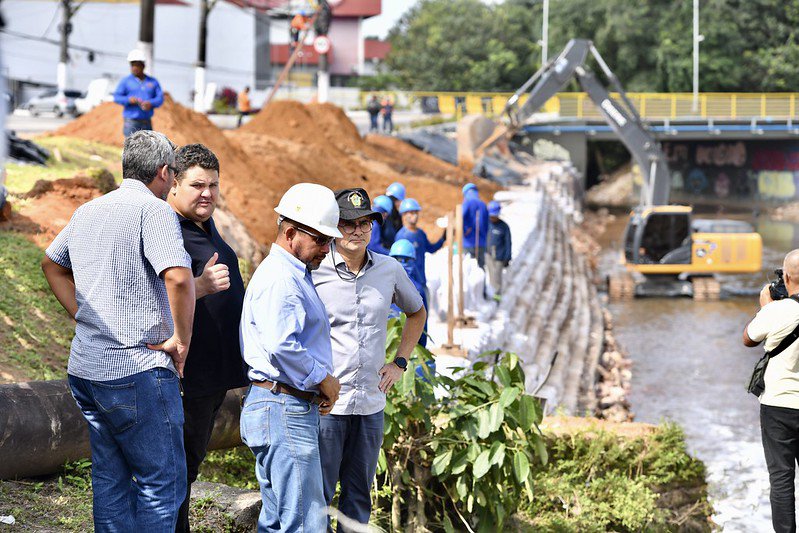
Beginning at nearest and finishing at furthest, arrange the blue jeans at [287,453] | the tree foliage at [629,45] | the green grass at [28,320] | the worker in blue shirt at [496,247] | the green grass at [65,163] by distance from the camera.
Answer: the blue jeans at [287,453], the green grass at [28,320], the green grass at [65,163], the worker in blue shirt at [496,247], the tree foliage at [629,45]

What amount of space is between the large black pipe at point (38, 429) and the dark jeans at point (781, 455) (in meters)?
3.68

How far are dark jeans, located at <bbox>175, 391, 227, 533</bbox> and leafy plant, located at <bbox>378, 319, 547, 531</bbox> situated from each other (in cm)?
136

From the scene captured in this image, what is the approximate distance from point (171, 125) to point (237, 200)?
8.40 ft

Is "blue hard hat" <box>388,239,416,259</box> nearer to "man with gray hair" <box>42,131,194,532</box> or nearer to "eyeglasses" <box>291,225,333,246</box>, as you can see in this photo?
"eyeglasses" <box>291,225,333,246</box>

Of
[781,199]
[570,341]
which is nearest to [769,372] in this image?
[570,341]

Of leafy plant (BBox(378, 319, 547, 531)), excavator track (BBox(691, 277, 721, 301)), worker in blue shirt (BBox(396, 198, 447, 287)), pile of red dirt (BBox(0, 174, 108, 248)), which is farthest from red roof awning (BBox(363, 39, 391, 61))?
leafy plant (BBox(378, 319, 547, 531))

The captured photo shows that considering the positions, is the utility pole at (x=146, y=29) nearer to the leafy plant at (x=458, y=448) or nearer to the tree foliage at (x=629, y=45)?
the leafy plant at (x=458, y=448)

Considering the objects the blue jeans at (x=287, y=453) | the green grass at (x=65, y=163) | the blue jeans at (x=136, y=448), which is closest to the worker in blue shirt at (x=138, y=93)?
the green grass at (x=65, y=163)

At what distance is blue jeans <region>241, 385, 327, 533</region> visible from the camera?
4160 mm

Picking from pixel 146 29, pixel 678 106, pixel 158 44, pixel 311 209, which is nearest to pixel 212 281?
pixel 311 209

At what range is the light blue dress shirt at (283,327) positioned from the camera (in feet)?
13.5

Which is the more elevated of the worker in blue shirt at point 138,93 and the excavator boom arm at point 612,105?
the excavator boom arm at point 612,105

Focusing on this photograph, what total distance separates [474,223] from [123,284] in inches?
339

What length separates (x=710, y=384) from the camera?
15766 mm
